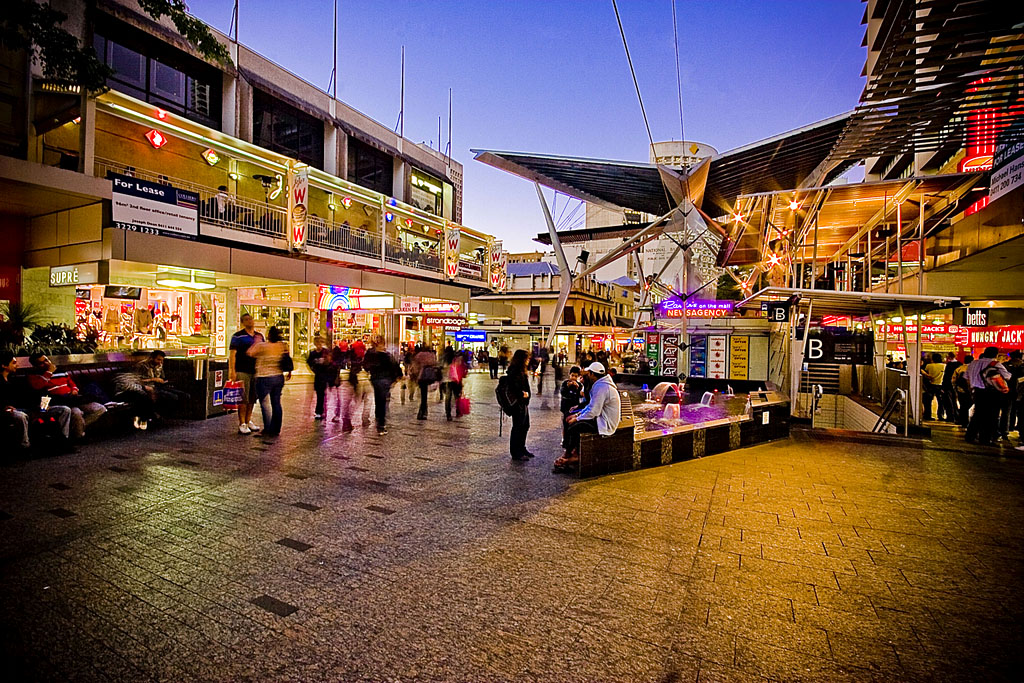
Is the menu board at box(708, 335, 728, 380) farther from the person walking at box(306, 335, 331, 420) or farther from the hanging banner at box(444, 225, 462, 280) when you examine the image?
the person walking at box(306, 335, 331, 420)

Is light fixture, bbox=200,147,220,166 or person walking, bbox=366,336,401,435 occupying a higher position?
light fixture, bbox=200,147,220,166

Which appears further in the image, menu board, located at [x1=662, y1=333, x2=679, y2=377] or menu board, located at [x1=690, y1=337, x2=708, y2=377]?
menu board, located at [x1=690, y1=337, x2=708, y2=377]

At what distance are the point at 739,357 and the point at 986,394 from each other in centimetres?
1391

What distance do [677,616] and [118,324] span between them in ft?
66.2

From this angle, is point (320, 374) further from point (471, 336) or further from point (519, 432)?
point (471, 336)

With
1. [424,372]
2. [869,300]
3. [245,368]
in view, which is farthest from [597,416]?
[869,300]

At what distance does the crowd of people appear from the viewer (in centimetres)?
954

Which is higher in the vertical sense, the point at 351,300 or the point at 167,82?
the point at 167,82

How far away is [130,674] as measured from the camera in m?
2.77

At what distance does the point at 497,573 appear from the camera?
4082mm

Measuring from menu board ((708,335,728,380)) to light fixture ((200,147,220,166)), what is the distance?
20.6 metres

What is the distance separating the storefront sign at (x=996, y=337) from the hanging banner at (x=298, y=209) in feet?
69.3

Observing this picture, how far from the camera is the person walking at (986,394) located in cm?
938

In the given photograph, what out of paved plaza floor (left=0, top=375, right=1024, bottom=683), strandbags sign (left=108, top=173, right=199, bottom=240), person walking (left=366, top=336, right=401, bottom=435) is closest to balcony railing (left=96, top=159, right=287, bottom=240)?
strandbags sign (left=108, top=173, right=199, bottom=240)
